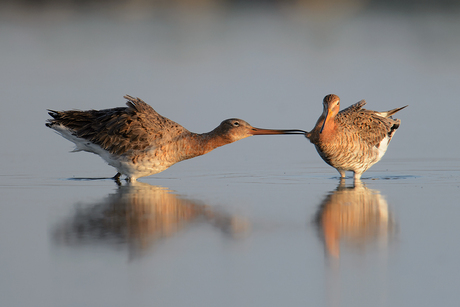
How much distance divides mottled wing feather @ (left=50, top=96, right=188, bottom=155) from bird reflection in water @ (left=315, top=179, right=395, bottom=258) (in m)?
2.69

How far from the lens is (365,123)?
9.70 metres

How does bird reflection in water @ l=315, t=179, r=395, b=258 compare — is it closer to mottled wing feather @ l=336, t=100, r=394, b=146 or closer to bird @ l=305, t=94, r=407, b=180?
bird @ l=305, t=94, r=407, b=180

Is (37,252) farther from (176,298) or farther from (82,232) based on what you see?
(176,298)

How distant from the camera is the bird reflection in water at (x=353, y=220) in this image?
17.3 ft

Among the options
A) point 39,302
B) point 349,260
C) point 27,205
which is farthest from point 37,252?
point 349,260

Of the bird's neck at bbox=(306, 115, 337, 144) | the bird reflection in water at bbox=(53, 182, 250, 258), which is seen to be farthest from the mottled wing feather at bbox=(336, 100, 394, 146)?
the bird reflection in water at bbox=(53, 182, 250, 258)

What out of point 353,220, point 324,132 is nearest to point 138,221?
point 353,220

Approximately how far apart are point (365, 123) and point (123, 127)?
12.6ft

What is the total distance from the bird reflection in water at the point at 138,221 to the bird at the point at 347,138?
2581mm

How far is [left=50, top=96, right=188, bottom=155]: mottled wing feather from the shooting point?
28.2 feet

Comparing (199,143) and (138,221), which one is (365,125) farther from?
(138,221)

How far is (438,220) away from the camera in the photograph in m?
6.02

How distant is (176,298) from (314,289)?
3.16ft

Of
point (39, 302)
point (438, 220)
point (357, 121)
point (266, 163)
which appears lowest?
point (39, 302)
